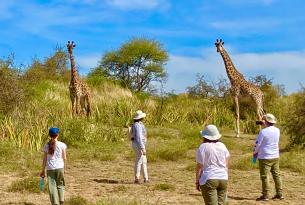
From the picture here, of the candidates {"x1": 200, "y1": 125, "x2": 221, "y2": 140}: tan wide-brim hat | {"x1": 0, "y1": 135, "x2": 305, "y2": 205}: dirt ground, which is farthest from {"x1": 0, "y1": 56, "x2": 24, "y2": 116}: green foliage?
{"x1": 200, "y1": 125, "x2": 221, "y2": 140}: tan wide-brim hat

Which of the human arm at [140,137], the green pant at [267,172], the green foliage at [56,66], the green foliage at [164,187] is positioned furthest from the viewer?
the green foliage at [56,66]

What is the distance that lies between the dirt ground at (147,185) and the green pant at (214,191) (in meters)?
2.21

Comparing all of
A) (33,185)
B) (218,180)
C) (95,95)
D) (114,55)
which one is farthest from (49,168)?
(114,55)

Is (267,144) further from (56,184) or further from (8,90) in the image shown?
(8,90)

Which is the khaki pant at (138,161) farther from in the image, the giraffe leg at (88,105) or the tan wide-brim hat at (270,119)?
the giraffe leg at (88,105)

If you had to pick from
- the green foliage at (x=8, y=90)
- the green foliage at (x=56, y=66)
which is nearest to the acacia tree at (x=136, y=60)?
the green foliage at (x=56, y=66)

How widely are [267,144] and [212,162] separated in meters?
2.78

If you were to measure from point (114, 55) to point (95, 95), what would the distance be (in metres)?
14.9

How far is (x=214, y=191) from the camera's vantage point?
732 cm

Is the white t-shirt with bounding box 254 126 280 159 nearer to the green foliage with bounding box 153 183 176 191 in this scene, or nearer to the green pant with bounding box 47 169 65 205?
the green foliage with bounding box 153 183 176 191

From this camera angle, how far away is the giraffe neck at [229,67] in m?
21.8

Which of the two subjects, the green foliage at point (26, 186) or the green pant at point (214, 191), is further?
the green foliage at point (26, 186)

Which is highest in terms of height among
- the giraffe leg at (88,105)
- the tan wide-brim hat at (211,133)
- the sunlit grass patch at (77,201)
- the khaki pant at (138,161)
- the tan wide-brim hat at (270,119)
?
the giraffe leg at (88,105)

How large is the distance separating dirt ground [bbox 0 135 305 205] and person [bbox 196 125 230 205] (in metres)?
2.28
